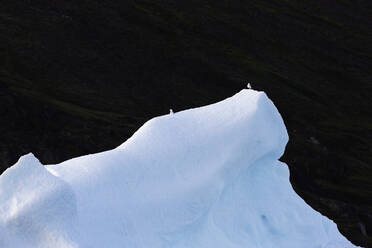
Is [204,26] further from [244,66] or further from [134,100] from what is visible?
[134,100]

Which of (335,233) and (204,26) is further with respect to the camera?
(204,26)

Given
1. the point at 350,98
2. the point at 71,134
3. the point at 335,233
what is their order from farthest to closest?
the point at 350,98 < the point at 71,134 < the point at 335,233

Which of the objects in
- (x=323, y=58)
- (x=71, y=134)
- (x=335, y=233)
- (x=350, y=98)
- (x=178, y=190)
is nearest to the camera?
(x=178, y=190)

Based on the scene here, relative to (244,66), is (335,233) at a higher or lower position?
higher

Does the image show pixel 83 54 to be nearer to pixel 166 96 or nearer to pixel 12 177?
pixel 166 96

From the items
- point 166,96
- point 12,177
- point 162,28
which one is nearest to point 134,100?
point 166,96

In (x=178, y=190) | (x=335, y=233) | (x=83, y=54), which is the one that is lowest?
(x=83, y=54)
